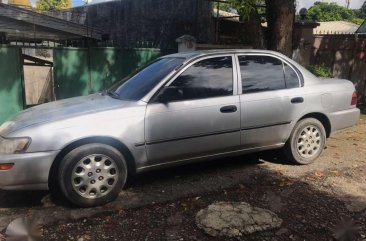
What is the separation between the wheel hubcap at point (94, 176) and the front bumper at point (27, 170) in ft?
0.95

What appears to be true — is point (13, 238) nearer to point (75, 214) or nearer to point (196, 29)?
point (75, 214)

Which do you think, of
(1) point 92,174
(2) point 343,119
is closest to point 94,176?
(1) point 92,174

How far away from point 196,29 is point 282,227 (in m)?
9.27

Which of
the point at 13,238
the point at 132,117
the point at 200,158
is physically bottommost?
the point at 13,238

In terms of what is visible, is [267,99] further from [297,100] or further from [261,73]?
[297,100]

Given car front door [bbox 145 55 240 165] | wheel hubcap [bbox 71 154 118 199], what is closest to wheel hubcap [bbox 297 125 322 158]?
car front door [bbox 145 55 240 165]

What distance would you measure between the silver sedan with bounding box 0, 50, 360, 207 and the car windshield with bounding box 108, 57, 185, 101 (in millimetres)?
18

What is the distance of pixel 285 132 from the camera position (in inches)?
221

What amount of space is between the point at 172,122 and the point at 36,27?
21.3ft

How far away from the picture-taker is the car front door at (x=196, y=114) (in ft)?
15.6

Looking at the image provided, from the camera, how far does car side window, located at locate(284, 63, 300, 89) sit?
18.5ft

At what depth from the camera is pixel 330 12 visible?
55500 mm

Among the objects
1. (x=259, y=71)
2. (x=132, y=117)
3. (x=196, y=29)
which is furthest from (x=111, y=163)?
(x=196, y=29)

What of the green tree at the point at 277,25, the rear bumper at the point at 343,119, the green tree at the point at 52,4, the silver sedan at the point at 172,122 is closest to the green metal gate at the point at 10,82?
the silver sedan at the point at 172,122
